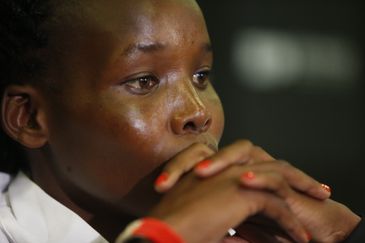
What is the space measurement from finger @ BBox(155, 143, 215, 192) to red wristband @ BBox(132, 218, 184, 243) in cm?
12

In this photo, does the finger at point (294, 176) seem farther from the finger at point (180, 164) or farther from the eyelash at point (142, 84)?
the eyelash at point (142, 84)

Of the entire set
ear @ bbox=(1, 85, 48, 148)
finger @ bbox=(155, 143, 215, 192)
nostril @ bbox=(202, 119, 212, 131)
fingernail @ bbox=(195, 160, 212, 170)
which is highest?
fingernail @ bbox=(195, 160, 212, 170)

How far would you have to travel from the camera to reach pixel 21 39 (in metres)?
1.39

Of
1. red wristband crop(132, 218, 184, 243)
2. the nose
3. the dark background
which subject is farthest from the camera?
the dark background

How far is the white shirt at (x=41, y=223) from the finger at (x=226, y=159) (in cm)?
36

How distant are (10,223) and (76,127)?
25 centimetres

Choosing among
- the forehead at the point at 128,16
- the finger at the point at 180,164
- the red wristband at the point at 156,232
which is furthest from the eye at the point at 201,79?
the red wristband at the point at 156,232

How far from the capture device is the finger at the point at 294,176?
1.12m

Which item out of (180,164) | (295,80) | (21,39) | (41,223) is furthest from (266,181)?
(295,80)

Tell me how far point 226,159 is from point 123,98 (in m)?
0.28

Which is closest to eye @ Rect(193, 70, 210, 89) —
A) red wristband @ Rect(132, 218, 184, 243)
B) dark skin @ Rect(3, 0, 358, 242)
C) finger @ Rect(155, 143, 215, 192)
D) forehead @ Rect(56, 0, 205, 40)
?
dark skin @ Rect(3, 0, 358, 242)

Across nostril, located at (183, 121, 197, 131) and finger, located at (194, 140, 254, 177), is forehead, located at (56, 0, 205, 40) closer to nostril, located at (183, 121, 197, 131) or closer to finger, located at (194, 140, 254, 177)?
nostril, located at (183, 121, 197, 131)

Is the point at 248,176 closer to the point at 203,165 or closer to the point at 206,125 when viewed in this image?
the point at 203,165

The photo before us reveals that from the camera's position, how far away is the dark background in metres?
3.53
